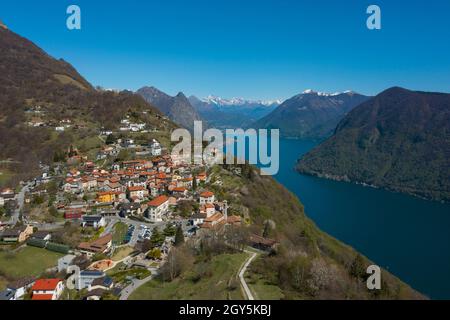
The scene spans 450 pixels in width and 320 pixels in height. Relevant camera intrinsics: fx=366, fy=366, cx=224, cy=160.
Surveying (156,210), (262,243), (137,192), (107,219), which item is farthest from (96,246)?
(137,192)

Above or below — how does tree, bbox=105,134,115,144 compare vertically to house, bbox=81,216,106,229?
above

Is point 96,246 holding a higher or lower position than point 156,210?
lower

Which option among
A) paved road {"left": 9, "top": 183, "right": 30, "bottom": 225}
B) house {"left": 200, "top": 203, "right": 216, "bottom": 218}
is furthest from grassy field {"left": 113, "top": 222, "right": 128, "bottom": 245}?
paved road {"left": 9, "top": 183, "right": 30, "bottom": 225}

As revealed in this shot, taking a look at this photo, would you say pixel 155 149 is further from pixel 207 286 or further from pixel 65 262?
pixel 207 286

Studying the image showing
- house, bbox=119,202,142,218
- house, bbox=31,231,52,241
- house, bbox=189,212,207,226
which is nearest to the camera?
house, bbox=31,231,52,241

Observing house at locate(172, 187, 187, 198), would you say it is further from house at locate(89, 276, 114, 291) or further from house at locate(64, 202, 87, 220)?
house at locate(89, 276, 114, 291)
